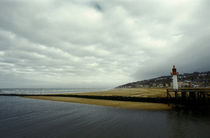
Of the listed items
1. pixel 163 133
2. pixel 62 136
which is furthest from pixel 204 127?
pixel 62 136

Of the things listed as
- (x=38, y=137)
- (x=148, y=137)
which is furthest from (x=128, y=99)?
(x=38, y=137)

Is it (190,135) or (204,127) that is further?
(204,127)

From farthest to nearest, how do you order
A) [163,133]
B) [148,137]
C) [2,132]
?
[2,132] → [163,133] → [148,137]

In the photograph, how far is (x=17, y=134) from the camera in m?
8.65

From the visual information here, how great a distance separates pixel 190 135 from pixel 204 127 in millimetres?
2872

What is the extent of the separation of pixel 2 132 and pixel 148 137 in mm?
11610

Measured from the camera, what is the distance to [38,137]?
8016 mm

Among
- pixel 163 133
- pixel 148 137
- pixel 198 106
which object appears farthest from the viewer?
pixel 198 106

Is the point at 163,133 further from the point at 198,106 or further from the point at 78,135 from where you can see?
the point at 198,106

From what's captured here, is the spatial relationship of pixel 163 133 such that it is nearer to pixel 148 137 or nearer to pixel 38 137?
pixel 148 137

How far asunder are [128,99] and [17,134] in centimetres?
2010

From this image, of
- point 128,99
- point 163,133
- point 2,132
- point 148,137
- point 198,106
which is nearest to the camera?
point 148,137

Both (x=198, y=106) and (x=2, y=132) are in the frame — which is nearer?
(x=2, y=132)

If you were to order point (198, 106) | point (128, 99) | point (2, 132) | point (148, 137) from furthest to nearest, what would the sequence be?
point (128, 99) → point (198, 106) → point (2, 132) → point (148, 137)
